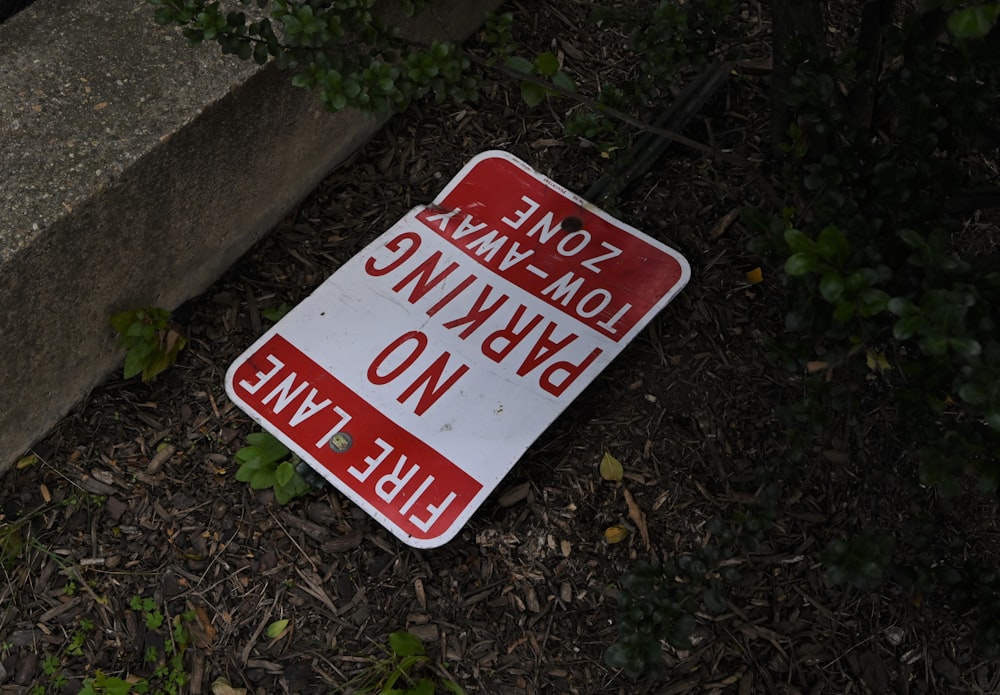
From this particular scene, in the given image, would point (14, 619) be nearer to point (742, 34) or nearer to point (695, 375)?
point (695, 375)

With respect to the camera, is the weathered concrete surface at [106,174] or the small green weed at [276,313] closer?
the weathered concrete surface at [106,174]

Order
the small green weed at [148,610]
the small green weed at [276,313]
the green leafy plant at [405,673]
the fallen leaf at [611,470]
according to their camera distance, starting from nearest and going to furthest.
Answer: the green leafy plant at [405,673]
the small green weed at [148,610]
the fallen leaf at [611,470]
the small green weed at [276,313]

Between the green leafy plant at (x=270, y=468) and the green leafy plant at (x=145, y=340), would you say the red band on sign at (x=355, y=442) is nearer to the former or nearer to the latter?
the green leafy plant at (x=270, y=468)

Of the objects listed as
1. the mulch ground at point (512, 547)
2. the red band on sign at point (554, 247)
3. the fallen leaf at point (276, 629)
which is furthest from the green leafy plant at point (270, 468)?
the red band on sign at point (554, 247)

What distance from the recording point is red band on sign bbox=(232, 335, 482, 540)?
1.95 m

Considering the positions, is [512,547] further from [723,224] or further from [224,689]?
[723,224]

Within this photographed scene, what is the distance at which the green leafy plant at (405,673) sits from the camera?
188cm

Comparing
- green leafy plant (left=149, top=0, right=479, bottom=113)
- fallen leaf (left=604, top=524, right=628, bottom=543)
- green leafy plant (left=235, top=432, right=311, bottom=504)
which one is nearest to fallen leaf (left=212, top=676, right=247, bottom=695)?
green leafy plant (left=235, top=432, right=311, bottom=504)

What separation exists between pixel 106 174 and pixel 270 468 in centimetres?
75

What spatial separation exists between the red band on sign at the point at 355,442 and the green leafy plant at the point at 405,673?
232mm

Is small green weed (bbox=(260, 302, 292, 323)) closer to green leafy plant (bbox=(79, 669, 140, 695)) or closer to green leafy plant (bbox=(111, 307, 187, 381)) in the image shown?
green leafy plant (bbox=(111, 307, 187, 381))

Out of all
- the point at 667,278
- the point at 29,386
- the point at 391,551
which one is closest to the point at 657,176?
the point at 667,278

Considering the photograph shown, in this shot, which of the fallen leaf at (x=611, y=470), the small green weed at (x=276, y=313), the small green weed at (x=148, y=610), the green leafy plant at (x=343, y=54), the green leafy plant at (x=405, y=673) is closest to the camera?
the green leafy plant at (x=343, y=54)

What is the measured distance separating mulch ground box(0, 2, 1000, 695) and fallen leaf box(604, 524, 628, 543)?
0.05ft
